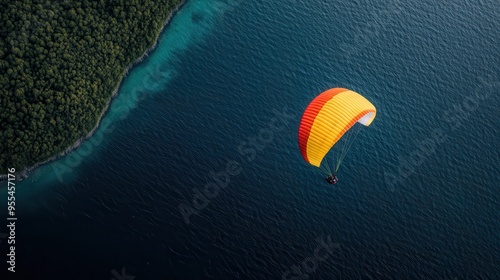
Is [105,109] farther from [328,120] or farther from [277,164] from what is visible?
[328,120]

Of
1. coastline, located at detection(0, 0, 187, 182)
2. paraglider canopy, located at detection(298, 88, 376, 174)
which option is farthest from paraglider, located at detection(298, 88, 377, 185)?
coastline, located at detection(0, 0, 187, 182)

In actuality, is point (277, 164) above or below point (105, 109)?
above

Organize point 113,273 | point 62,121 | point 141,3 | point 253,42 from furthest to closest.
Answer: point 253,42, point 141,3, point 62,121, point 113,273

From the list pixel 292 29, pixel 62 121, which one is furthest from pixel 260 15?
pixel 62 121

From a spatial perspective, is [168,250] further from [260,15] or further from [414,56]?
[414,56]

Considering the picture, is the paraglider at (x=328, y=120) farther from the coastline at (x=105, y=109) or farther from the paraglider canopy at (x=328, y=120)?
the coastline at (x=105, y=109)

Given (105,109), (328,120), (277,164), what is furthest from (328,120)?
Answer: (105,109)

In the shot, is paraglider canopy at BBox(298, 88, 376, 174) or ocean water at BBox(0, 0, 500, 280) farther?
ocean water at BBox(0, 0, 500, 280)

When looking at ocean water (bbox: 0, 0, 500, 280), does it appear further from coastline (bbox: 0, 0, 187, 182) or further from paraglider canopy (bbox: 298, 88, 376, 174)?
paraglider canopy (bbox: 298, 88, 376, 174)

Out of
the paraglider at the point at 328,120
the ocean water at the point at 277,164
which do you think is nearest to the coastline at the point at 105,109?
the ocean water at the point at 277,164
